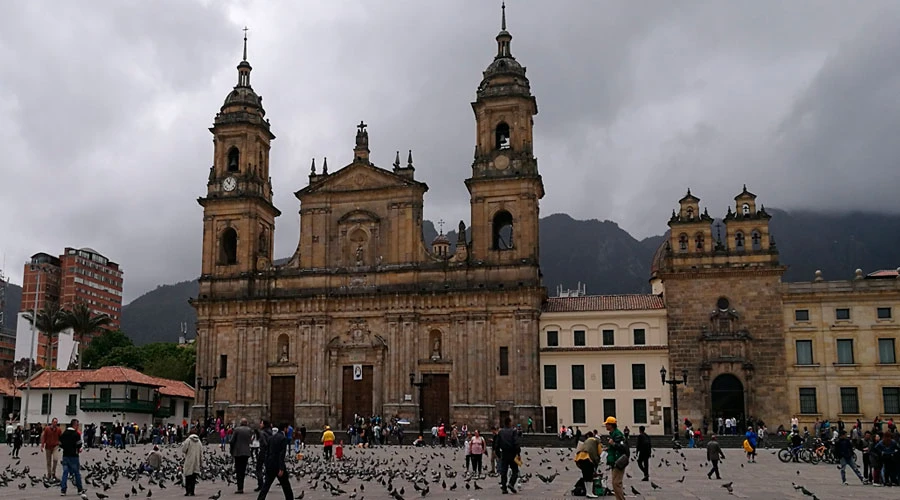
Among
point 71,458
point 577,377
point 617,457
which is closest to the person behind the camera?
point 617,457

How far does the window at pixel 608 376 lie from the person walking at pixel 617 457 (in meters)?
32.4

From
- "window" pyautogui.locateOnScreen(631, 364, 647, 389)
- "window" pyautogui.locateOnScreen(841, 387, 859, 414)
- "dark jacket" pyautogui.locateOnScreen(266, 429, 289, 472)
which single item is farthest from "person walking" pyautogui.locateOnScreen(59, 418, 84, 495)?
"window" pyautogui.locateOnScreen(841, 387, 859, 414)

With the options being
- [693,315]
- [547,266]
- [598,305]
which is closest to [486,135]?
[598,305]

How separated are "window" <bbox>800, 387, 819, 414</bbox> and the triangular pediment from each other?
2484cm

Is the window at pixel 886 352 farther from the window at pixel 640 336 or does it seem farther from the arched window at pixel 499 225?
the arched window at pixel 499 225

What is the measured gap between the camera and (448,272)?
174 ft

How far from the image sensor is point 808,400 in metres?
48.0

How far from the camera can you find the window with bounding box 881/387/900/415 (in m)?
47.0

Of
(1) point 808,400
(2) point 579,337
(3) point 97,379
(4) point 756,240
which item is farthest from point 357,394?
(1) point 808,400

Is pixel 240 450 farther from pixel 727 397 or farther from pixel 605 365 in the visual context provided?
pixel 727 397

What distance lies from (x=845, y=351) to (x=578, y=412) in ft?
49.1

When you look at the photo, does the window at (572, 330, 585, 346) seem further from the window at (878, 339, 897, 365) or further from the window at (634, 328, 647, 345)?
the window at (878, 339, 897, 365)

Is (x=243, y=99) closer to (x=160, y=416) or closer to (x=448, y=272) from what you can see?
(x=448, y=272)

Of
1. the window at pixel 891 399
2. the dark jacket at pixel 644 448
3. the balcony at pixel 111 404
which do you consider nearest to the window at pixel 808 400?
the window at pixel 891 399
